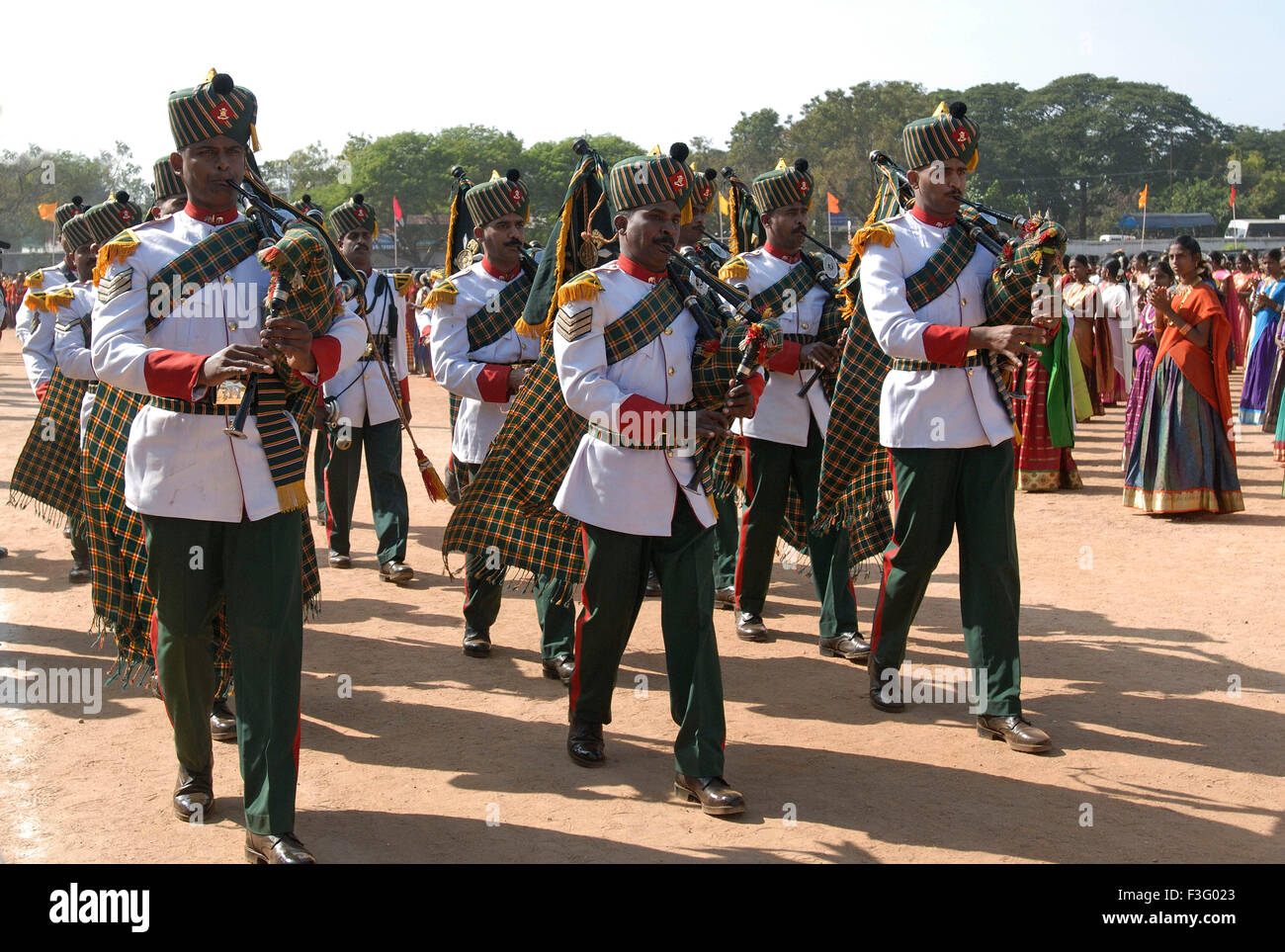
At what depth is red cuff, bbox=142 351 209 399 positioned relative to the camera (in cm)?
389

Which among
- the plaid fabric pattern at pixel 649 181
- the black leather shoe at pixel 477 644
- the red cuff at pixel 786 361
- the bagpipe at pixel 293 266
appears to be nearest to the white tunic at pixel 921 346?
the plaid fabric pattern at pixel 649 181

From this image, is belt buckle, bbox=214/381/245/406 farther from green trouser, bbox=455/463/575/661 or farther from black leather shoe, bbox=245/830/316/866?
green trouser, bbox=455/463/575/661

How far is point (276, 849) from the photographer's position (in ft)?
13.4

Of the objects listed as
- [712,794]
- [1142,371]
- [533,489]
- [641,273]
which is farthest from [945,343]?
[1142,371]

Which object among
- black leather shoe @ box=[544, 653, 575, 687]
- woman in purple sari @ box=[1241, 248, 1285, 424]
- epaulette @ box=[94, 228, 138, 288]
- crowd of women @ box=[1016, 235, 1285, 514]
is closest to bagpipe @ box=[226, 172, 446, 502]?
epaulette @ box=[94, 228, 138, 288]

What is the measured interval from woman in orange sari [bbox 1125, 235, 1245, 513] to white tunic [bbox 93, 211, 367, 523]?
8099 mm

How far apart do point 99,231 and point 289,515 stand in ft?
13.1

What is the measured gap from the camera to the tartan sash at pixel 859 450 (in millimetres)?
6156

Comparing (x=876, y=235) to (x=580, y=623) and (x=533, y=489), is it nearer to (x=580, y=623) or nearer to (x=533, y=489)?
(x=533, y=489)

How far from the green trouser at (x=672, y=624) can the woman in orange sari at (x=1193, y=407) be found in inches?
260

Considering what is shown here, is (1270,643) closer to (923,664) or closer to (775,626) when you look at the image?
(923,664)

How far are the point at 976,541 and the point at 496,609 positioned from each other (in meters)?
2.61

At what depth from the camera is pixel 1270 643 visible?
21.9ft

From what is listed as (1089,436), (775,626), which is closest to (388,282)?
(775,626)
